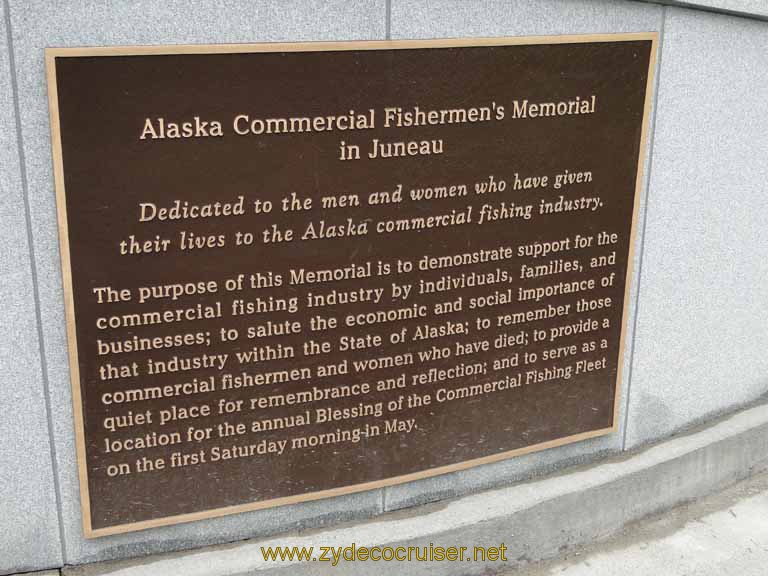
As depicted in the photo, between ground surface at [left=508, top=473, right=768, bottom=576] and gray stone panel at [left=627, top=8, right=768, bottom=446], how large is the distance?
0.48m

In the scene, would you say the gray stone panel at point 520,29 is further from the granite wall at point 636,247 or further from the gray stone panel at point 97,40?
the gray stone panel at point 97,40

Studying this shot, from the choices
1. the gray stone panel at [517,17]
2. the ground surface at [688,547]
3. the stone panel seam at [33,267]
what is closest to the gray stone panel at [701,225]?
the gray stone panel at [517,17]

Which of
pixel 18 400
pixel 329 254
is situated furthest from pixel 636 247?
pixel 18 400

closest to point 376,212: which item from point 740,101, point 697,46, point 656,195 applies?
point 656,195

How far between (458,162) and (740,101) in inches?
72.3

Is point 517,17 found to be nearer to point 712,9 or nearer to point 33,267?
point 712,9

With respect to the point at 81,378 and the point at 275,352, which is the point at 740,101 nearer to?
the point at 275,352

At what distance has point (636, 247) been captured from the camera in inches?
167

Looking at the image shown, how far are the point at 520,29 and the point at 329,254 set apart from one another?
1.33 m

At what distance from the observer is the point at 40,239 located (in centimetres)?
317

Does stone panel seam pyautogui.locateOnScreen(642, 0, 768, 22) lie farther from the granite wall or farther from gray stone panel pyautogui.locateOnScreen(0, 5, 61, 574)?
gray stone panel pyautogui.locateOnScreen(0, 5, 61, 574)

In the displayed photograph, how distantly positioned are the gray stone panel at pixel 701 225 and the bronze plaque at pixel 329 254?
27cm

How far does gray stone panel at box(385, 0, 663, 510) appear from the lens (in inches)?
138

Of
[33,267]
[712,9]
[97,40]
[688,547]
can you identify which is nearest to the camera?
[97,40]
